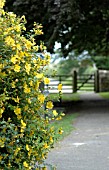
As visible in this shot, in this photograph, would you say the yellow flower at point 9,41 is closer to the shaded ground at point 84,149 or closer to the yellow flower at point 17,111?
the yellow flower at point 17,111

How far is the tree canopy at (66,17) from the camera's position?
14422mm

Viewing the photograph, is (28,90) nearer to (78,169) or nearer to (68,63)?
(78,169)

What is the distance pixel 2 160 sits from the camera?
4.62m

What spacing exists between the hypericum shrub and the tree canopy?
30.5 ft

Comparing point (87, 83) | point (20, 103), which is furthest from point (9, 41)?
point (87, 83)

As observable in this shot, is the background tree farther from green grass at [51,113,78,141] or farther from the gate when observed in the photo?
the gate

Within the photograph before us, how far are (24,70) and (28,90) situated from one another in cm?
23

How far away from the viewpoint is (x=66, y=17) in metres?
14.6

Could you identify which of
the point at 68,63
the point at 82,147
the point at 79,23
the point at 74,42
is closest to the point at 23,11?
the point at 79,23

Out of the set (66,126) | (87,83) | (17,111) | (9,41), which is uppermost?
(9,41)

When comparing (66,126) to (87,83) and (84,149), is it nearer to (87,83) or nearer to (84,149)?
(84,149)

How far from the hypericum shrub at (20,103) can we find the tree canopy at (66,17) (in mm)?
9302

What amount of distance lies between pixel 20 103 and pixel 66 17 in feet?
33.3

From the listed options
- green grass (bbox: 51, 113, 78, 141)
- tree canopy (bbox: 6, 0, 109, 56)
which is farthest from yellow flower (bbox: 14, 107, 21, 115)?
tree canopy (bbox: 6, 0, 109, 56)
